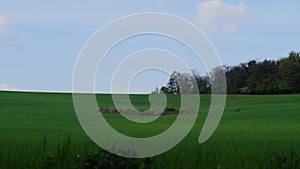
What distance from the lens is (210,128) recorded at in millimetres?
15070

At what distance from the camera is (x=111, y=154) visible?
5.77 metres

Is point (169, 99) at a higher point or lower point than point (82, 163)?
higher

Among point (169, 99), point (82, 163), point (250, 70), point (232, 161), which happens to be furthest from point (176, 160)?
point (250, 70)

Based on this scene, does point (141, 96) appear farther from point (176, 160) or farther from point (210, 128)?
point (176, 160)

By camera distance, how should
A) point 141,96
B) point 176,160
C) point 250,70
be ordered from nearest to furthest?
point 176,160
point 141,96
point 250,70

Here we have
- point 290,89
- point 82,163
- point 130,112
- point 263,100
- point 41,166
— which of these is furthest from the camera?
point 290,89

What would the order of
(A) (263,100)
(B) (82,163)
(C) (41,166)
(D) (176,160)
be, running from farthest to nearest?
(A) (263,100) → (D) (176,160) → (C) (41,166) → (B) (82,163)

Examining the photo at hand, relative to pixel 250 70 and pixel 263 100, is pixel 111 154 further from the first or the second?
pixel 250 70

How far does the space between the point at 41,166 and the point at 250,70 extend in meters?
87.6

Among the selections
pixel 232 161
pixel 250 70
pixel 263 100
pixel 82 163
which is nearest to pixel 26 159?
pixel 82 163

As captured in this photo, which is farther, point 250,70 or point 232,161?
point 250,70

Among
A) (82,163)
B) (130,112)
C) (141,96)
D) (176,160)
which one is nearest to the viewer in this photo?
(82,163)

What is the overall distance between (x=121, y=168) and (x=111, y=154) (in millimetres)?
208

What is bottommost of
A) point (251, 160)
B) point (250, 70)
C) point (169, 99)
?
point (251, 160)
